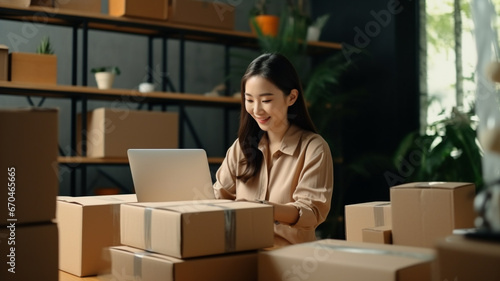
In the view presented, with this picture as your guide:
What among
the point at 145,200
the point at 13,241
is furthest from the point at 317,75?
the point at 13,241

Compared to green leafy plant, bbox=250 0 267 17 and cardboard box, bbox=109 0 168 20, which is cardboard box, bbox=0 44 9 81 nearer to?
cardboard box, bbox=109 0 168 20

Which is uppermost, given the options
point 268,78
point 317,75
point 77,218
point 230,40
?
point 230,40

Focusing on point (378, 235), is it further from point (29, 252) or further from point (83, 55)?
point (83, 55)

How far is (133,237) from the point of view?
1.33 meters

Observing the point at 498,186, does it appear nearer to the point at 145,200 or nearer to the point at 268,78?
the point at 145,200

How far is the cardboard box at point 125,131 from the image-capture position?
11.4ft

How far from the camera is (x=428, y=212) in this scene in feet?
4.41

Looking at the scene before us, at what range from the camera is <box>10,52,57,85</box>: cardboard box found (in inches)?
129

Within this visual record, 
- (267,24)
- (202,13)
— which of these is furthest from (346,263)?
(267,24)

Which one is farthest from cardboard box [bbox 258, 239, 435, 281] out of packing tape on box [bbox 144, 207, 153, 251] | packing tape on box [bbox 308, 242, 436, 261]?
packing tape on box [bbox 144, 207, 153, 251]

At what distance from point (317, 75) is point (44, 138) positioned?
3.21 meters

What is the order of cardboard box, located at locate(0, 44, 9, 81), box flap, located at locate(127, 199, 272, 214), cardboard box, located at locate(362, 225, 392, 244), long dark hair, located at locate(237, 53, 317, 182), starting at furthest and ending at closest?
1. cardboard box, located at locate(0, 44, 9, 81)
2. long dark hair, located at locate(237, 53, 317, 182)
3. cardboard box, located at locate(362, 225, 392, 244)
4. box flap, located at locate(127, 199, 272, 214)

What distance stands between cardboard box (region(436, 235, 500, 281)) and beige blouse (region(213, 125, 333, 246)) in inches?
34.8

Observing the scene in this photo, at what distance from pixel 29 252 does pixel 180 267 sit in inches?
11.4
